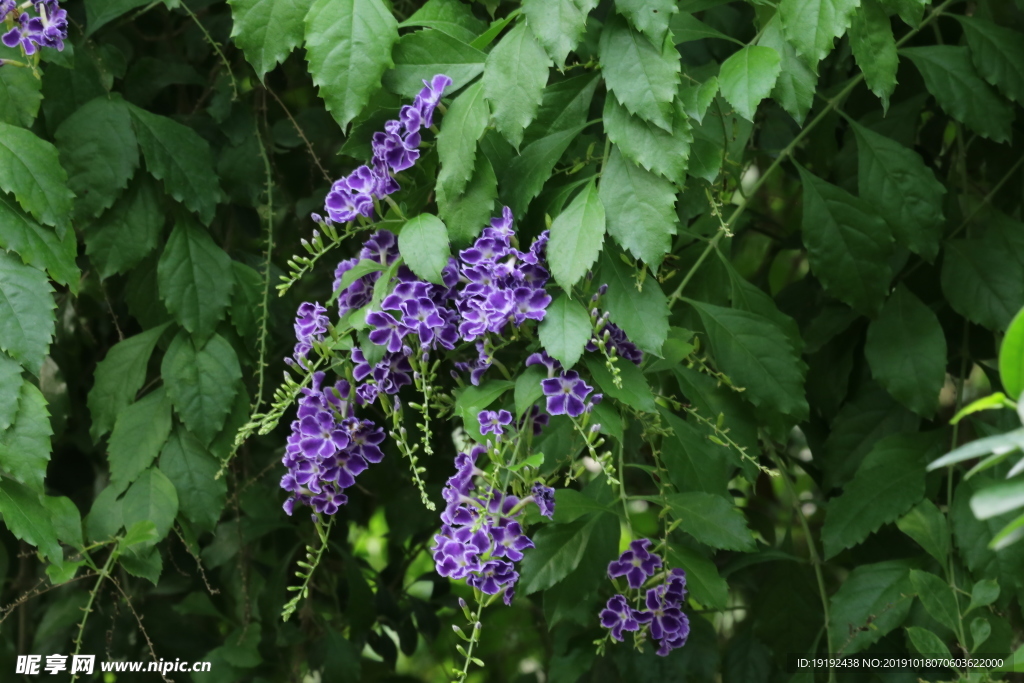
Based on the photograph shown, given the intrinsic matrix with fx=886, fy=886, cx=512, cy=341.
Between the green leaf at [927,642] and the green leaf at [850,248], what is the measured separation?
384 mm

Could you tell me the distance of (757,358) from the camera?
3.46ft

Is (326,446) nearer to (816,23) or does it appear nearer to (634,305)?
(634,305)

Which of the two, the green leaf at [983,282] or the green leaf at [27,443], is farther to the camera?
the green leaf at [983,282]

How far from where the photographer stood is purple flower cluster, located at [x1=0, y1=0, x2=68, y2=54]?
3.07ft

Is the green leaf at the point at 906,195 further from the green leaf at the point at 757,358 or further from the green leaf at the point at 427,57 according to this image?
the green leaf at the point at 427,57

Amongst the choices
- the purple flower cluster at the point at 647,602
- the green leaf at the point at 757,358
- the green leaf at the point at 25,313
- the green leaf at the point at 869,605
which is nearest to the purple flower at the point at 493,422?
the purple flower cluster at the point at 647,602

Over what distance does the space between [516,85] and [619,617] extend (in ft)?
1.85

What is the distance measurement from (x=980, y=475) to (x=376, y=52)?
0.89m

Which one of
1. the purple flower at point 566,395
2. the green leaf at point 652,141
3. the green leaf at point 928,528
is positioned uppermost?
the green leaf at point 652,141

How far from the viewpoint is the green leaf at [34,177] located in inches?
36.4

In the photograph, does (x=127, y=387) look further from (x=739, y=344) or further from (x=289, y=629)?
(x=739, y=344)

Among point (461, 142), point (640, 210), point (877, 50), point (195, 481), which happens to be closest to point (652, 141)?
point (640, 210)

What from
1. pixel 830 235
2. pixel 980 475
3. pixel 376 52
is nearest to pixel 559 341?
pixel 376 52

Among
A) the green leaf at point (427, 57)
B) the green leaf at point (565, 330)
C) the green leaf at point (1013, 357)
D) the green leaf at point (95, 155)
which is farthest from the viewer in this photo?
the green leaf at point (95, 155)
